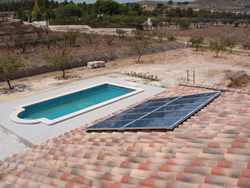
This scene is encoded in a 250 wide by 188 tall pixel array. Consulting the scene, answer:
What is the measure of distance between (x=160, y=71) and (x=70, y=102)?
40.0 feet

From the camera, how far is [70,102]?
18.9m

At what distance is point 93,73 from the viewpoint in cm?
2716

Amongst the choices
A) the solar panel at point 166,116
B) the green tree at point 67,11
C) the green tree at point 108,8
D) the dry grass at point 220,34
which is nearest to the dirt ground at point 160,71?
the solar panel at point 166,116

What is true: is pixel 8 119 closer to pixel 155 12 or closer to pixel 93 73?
pixel 93 73

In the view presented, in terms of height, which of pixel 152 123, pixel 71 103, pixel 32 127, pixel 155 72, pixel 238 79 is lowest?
pixel 32 127

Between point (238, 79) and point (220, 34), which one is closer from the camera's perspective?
point (238, 79)

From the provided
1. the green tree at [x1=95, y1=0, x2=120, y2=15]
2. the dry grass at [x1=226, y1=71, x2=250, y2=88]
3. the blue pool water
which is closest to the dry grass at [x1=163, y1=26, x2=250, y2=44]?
the dry grass at [x1=226, y1=71, x2=250, y2=88]

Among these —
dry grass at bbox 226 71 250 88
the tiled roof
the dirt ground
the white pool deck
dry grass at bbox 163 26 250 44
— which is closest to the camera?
the tiled roof

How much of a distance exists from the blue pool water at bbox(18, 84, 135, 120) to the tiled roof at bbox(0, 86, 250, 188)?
9802 millimetres

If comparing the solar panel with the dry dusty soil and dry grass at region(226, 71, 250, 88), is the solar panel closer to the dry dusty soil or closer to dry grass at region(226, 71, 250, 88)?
the dry dusty soil

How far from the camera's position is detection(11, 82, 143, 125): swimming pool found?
15827 millimetres

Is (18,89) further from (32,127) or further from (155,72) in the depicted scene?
(155,72)

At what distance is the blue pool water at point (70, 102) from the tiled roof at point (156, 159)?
9.80 metres

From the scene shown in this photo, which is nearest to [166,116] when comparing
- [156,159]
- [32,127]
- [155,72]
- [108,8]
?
[156,159]
